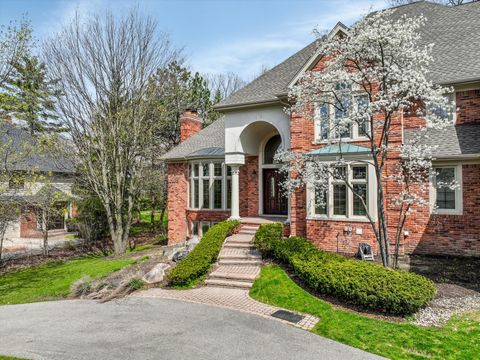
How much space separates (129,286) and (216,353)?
5260 millimetres

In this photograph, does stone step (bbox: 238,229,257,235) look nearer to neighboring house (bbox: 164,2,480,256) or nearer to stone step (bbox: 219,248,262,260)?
neighboring house (bbox: 164,2,480,256)

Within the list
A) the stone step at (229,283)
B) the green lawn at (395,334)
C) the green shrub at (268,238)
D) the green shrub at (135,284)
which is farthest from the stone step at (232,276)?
the green shrub at (135,284)

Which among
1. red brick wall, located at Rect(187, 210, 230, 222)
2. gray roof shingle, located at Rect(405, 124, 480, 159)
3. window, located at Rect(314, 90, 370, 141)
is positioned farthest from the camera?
red brick wall, located at Rect(187, 210, 230, 222)

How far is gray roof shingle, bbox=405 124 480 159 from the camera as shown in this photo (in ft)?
32.3

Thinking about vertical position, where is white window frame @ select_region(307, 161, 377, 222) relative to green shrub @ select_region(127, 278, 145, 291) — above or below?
above

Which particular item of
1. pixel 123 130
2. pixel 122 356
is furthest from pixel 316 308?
pixel 123 130

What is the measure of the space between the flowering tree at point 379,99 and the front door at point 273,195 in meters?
3.73

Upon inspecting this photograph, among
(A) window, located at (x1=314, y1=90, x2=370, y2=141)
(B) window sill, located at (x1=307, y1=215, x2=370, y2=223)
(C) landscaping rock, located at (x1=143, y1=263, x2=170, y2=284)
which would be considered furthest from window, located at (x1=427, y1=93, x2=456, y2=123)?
(C) landscaping rock, located at (x1=143, y1=263, x2=170, y2=284)

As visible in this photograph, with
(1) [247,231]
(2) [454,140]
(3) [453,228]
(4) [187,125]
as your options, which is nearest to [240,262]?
(1) [247,231]

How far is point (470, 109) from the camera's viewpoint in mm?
10672

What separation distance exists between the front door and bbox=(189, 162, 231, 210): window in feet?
6.52

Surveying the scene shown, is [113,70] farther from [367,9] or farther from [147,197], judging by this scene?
[367,9]

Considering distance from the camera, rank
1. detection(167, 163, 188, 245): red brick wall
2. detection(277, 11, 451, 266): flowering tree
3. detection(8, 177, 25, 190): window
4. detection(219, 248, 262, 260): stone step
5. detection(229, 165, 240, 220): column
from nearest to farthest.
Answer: detection(277, 11, 451, 266): flowering tree < detection(8, 177, 25, 190): window < detection(219, 248, 262, 260): stone step < detection(229, 165, 240, 220): column < detection(167, 163, 188, 245): red brick wall

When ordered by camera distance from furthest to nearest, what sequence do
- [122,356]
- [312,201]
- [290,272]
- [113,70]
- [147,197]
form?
[147,197] < [113,70] < [312,201] < [290,272] < [122,356]
